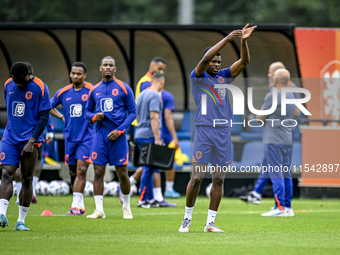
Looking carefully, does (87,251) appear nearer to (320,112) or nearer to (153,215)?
(153,215)

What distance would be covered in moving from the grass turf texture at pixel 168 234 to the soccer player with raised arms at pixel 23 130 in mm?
518

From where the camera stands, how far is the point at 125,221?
8852 mm

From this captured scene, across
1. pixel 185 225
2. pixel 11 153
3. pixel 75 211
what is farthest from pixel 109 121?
pixel 185 225

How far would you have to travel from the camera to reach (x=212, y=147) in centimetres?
735

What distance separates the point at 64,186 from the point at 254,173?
426cm

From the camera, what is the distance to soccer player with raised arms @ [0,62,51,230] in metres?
7.39

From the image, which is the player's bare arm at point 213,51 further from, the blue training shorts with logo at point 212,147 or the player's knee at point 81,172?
the player's knee at point 81,172

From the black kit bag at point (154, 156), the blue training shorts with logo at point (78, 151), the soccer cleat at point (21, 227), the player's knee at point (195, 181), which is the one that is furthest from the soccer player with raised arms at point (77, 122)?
the player's knee at point (195, 181)

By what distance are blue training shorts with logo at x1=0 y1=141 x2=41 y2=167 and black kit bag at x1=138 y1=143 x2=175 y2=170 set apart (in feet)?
12.5

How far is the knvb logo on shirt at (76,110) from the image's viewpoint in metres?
10.0

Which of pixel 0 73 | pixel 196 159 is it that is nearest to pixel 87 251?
pixel 196 159

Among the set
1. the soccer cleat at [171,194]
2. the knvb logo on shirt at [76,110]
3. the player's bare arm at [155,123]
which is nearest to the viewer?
the knvb logo on shirt at [76,110]

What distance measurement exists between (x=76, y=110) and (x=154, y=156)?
1.79 meters

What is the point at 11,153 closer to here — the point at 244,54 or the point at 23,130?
the point at 23,130
